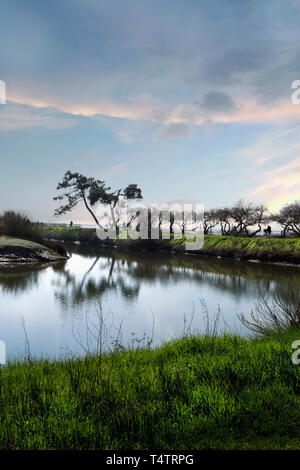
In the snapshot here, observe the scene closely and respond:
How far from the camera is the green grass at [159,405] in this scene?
2.63 m

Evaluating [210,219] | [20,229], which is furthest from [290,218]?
[20,229]

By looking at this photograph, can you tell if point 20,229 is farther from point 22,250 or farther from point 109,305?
point 109,305

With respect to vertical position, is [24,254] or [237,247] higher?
[237,247]

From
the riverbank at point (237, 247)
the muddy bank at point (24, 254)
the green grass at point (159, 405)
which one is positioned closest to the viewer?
the green grass at point (159, 405)

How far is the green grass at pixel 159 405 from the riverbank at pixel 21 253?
631 inches

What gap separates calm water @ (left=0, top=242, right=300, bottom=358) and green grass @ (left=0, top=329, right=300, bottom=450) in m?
1.13

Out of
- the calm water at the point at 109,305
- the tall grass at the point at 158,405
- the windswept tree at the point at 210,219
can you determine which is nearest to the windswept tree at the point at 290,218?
the windswept tree at the point at 210,219

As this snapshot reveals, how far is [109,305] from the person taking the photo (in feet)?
29.1

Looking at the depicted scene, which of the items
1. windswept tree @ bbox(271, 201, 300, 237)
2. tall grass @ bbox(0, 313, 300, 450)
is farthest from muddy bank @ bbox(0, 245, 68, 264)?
windswept tree @ bbox(271, 201, 300, 237)

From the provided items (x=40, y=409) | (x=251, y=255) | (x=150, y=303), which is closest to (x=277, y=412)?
(x=40, y=409)

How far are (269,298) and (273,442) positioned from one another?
8320mm

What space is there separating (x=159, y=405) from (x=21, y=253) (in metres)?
18.3

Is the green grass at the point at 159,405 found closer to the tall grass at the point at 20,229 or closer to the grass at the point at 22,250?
the grass at the point at 22,250

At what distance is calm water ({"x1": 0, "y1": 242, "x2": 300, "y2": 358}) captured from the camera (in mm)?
6242
